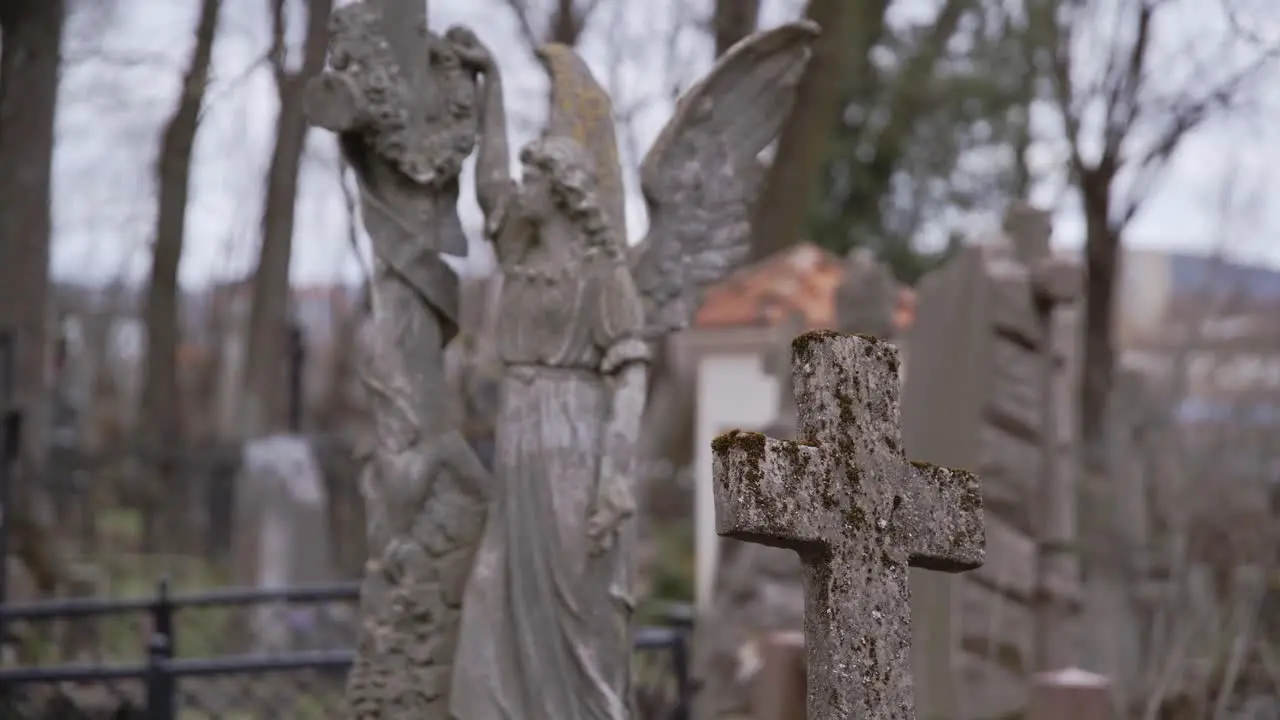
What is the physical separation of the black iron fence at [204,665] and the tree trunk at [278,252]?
3534 mm

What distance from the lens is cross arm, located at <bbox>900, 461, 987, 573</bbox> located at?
14.4 ft

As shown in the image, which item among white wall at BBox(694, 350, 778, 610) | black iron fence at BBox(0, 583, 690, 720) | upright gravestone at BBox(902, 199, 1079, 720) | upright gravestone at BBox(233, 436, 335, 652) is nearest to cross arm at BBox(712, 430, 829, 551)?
black iron fence at BBox(0, 583, 690, 720)

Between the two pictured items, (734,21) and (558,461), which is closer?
(558,461)

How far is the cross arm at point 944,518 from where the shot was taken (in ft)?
14.4

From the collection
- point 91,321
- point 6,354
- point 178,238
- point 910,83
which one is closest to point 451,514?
point 6,354

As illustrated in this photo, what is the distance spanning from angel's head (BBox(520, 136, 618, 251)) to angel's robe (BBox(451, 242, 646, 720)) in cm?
13

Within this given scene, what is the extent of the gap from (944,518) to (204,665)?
4.58m

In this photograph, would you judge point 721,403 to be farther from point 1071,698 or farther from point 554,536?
point 554,536

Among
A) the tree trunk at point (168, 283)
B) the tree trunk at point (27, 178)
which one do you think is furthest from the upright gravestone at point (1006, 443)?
the tree trunk at point (27, 178)

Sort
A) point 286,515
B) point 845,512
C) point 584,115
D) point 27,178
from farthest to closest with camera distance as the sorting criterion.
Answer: point 286,515, point 27,178, point 584,115, point 845,512

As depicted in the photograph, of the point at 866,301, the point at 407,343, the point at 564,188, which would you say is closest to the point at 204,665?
the point at 407,343

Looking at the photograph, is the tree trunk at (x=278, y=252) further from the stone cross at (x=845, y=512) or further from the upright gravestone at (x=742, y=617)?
the stone cross at (x=845, y=512)

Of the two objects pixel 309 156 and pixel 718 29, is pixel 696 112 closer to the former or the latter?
pixel 718 29

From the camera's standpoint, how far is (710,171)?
7645mm
